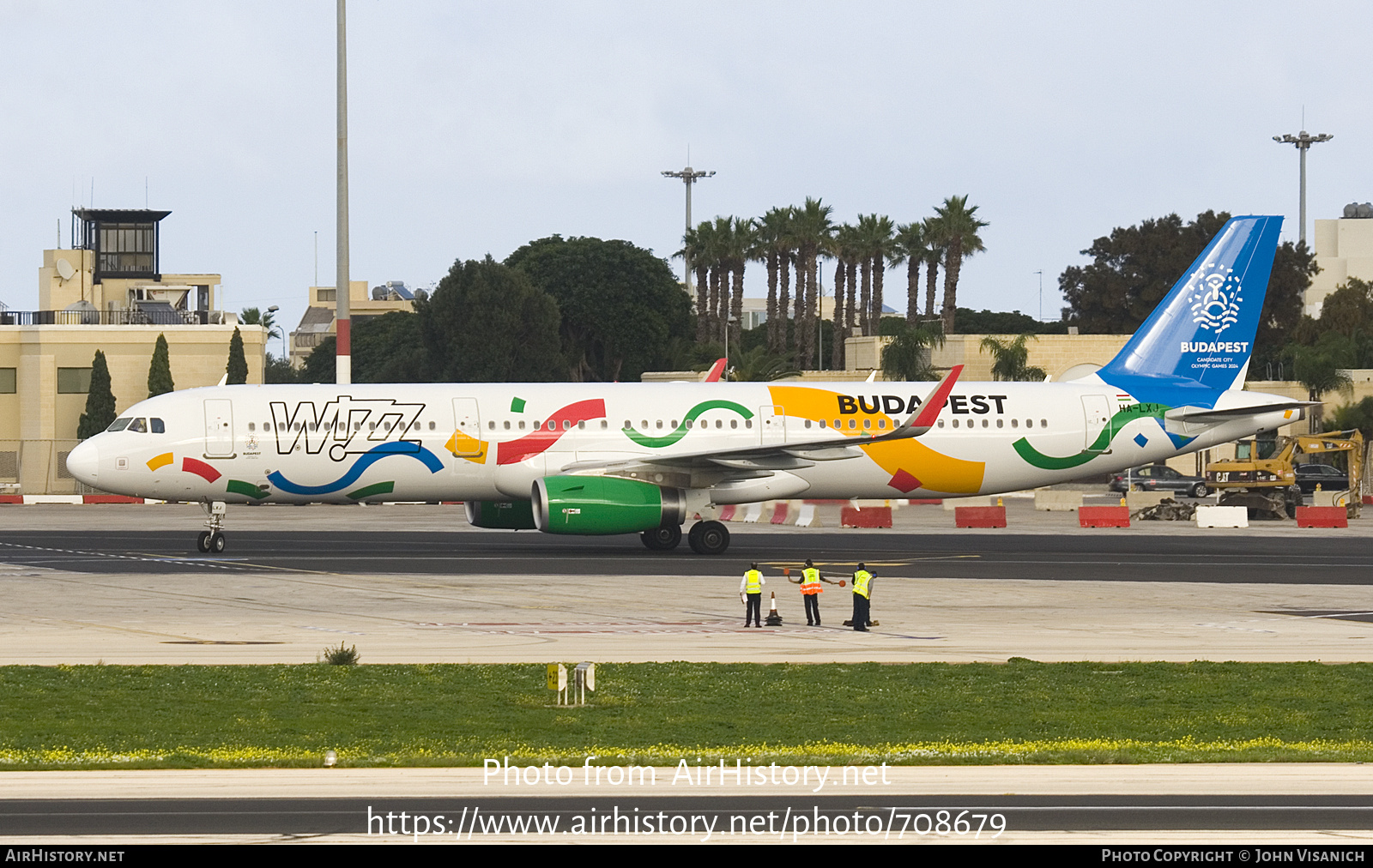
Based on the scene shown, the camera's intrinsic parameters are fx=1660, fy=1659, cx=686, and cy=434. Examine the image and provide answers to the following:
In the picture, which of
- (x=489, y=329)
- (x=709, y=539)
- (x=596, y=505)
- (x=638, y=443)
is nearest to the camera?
(x=596, y=505)

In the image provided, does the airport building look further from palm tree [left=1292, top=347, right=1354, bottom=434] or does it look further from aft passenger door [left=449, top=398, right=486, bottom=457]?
palm tree [left=1292, top=347, right=1354, bottom=434]

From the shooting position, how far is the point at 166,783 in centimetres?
1436

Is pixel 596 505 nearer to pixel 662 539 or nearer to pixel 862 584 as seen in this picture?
pixel 662 539

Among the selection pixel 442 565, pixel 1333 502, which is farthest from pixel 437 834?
pixel 1333 502

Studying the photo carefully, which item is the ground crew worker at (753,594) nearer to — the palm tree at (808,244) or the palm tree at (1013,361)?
the palm tree at (1013,361)

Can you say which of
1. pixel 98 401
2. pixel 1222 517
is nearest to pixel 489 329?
pixel 98 401

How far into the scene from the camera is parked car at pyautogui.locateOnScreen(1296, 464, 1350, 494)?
247 feet

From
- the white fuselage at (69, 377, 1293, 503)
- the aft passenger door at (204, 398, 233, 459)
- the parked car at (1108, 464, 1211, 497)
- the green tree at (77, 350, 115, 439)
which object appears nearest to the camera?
the aft passenger door at (204, 398, 233, 459)

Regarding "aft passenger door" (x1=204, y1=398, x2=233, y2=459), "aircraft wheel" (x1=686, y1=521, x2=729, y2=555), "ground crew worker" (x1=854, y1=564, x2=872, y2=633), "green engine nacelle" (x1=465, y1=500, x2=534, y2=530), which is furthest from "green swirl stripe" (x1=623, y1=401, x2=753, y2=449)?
"ground crew worker" (x1=854, y1=564, x2=872, y2=633)

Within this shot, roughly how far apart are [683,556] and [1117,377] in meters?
13.0

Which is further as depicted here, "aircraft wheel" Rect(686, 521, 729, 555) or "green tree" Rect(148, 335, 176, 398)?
"green tree" Rect(148, 335, 176, 398)

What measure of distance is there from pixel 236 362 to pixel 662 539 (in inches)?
1971

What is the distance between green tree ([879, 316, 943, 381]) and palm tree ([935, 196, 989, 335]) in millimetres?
19209

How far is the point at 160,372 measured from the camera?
7988 centimetres
